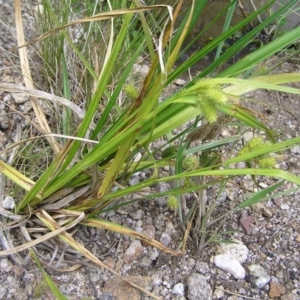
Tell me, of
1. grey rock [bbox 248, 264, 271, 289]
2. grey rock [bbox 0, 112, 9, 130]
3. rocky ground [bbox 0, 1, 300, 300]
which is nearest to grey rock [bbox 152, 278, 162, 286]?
rocky ground [bbox 0, 1, 300, 300]

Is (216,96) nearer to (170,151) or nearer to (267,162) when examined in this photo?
(267,162)

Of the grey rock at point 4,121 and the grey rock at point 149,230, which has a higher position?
the grey rock at point 4,121

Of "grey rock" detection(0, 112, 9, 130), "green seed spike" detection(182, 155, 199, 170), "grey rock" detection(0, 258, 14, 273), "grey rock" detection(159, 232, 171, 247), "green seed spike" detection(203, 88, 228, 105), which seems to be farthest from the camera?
"grey rock" detection(0, 112, 9, 130)

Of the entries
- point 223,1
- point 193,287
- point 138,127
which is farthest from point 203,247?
point 223,1

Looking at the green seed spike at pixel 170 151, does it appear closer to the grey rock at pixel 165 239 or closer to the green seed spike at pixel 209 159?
the green seed spike at pixel 209 159

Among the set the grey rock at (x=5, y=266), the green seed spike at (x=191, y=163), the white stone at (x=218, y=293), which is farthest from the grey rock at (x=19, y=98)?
the white stone at (x=218, y=293)

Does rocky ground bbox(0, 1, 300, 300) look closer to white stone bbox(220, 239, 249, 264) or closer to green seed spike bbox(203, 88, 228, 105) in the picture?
white stone bbox(220, 239, 249, 264)

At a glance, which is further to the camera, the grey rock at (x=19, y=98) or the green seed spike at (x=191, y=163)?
the grey rock at (x=19, y=98)

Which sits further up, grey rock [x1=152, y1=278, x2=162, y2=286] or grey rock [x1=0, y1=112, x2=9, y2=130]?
grey rock [x1=0, y1=112, x2=9, y2=130]
